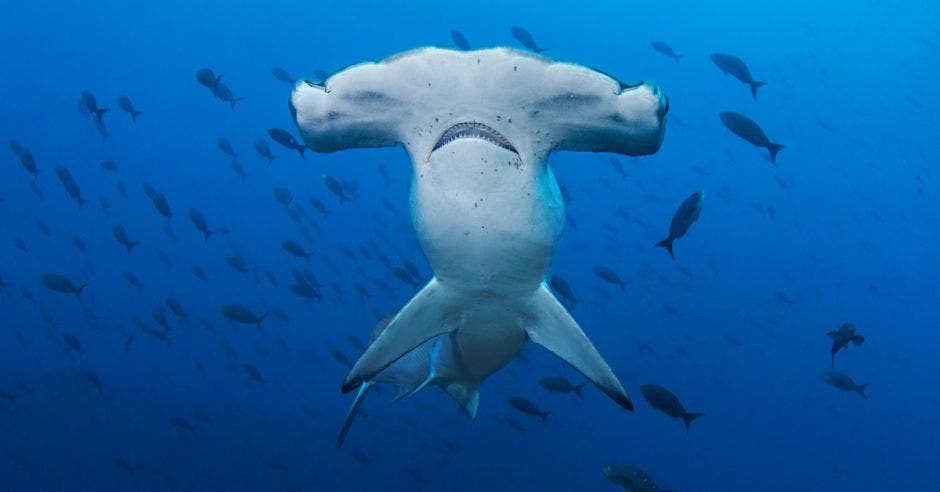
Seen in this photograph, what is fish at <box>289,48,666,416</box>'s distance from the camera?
2.05 metres

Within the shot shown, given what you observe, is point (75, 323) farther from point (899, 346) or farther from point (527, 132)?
point (899, 346)

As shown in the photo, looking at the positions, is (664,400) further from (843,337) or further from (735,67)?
(735,67)

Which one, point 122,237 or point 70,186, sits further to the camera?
point 122,237

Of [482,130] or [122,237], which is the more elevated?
[482,130]

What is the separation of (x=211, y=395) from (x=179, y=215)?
71.2ft

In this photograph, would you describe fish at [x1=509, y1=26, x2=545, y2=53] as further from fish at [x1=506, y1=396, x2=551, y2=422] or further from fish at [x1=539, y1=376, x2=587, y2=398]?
fish at [x1=506, y1=396, x2=551, y2=422]

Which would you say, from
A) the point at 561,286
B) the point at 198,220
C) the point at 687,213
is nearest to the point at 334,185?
the point at 198,220

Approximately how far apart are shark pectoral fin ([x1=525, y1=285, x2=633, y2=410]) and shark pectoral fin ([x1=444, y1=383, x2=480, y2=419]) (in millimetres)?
1240

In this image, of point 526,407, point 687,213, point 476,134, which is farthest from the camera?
point 526,407

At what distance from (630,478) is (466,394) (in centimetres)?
195

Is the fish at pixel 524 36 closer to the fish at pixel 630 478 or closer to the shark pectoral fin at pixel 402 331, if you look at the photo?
the fish at pixel 630 478

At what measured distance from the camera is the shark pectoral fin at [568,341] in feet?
9.33

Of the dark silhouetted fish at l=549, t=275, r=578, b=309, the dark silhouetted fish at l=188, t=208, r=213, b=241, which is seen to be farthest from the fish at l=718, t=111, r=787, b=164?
the dark silhouetted fish at l=188, t=208, r=213, b=241

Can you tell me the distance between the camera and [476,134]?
218 cm
